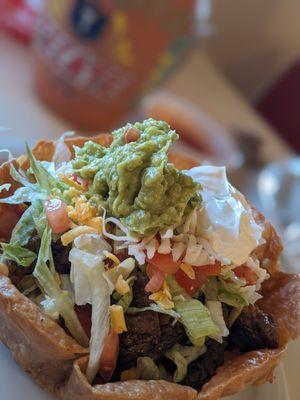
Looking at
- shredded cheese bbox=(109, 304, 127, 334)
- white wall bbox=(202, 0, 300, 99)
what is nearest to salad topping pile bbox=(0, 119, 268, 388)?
shredded cheese bbox=(109, 304, 127, 334)

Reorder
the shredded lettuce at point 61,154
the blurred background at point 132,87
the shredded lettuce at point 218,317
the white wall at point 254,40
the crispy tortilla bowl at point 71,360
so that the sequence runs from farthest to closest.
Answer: the white wall at point 254,40, the blurred background at point 132,87, the shredded lettuce at point 61,154, the shredded lettuce at point 218,317, the crispy tortilla bowl at point 71,360

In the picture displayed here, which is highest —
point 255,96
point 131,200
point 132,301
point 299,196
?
point 255,96

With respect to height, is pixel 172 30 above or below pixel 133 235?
above

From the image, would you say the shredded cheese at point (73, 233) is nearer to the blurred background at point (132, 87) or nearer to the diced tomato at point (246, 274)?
the diced tomato at point (246, 274)

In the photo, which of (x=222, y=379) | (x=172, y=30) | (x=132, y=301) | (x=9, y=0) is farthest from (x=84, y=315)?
(x=9, y=0)

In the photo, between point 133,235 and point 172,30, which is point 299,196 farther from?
point 133,235

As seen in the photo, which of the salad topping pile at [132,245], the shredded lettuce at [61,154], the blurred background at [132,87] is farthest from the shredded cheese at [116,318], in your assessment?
the blurred background at [132,87]

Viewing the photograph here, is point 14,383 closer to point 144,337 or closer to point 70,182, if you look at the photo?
point 144,337
